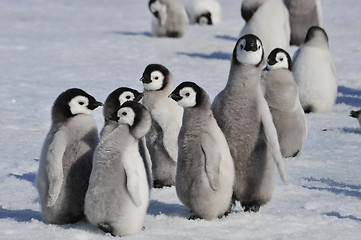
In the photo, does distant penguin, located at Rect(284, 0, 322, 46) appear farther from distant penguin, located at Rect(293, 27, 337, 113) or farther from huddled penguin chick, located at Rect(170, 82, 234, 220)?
huddled penguin chick, located at Rect(170, 82, 234, 220)

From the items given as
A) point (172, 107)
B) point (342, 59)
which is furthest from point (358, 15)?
point (172, 107)

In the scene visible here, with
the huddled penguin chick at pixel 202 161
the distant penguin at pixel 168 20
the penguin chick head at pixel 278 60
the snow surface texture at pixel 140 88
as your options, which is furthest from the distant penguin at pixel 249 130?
the distant penguin at pixel 168 20

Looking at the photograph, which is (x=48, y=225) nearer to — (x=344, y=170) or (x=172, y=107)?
(x=172, y=107)

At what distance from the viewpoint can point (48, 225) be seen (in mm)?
4027

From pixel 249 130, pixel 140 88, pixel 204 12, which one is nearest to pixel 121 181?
pixel 249 130

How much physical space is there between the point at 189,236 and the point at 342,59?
7877 millimetres

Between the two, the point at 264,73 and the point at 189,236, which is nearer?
the point at 189,236

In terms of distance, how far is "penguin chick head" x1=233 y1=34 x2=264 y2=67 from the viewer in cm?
451

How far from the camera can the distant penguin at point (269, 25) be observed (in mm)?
10195

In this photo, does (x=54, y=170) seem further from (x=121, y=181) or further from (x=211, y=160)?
(x=211, y=160)

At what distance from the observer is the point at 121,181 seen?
12.5 ft

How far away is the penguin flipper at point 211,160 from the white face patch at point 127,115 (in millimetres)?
459

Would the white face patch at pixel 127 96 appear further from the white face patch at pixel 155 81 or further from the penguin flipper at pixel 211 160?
the white face patch at pixel 155 81

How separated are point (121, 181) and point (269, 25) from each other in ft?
22.2
